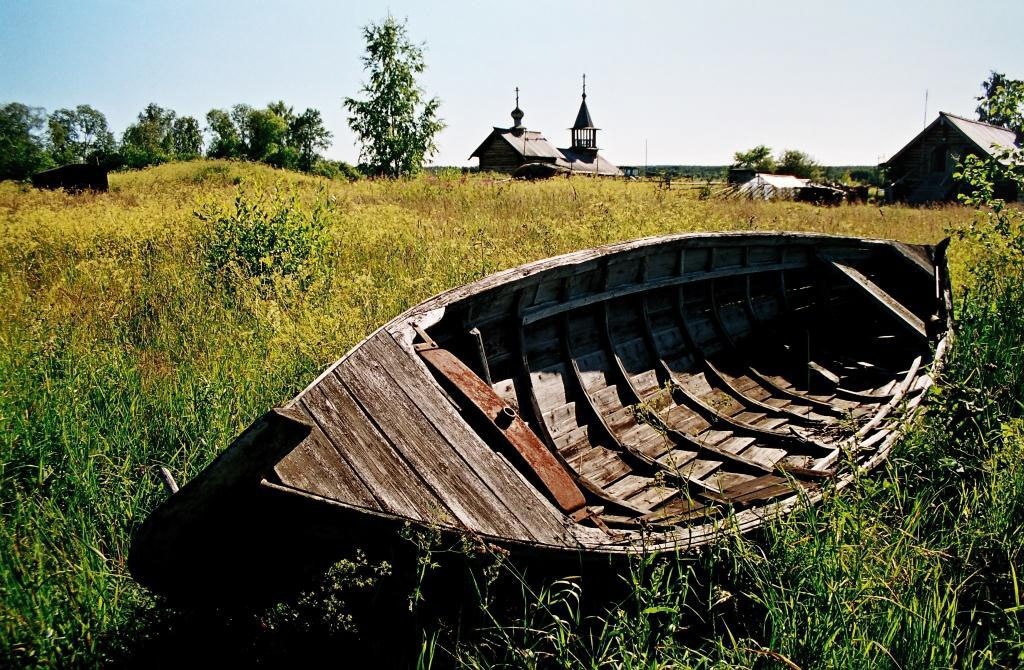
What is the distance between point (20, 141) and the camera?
53312mm

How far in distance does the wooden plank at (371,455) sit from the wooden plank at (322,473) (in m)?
0.04

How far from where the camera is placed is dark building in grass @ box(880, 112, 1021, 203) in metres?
26.4

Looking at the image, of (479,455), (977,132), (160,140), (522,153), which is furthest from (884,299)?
(160,140)

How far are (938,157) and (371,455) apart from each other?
3226 centimetres

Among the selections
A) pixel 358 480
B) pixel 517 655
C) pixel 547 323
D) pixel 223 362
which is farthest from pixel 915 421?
pixel 223 362

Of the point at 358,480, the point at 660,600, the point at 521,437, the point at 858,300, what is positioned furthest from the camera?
the point at 858,300

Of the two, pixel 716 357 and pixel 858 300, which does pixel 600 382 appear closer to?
pixel 716 357

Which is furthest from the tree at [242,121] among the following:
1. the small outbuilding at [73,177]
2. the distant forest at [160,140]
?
the small outbuilding at [73,177]

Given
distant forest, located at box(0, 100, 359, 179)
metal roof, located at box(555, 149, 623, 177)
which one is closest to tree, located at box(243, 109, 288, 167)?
distant forest, located at box(0, 100, 359, 179)

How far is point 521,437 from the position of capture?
3.04 meters

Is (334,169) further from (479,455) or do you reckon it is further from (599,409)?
(479,455)

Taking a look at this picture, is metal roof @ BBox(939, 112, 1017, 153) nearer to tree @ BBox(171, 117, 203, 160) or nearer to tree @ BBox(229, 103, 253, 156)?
tree @ BBox(229, 103, 253, 156)

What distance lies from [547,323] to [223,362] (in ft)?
6.90

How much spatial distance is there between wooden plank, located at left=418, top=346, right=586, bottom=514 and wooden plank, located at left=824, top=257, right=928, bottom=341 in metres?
4.17
